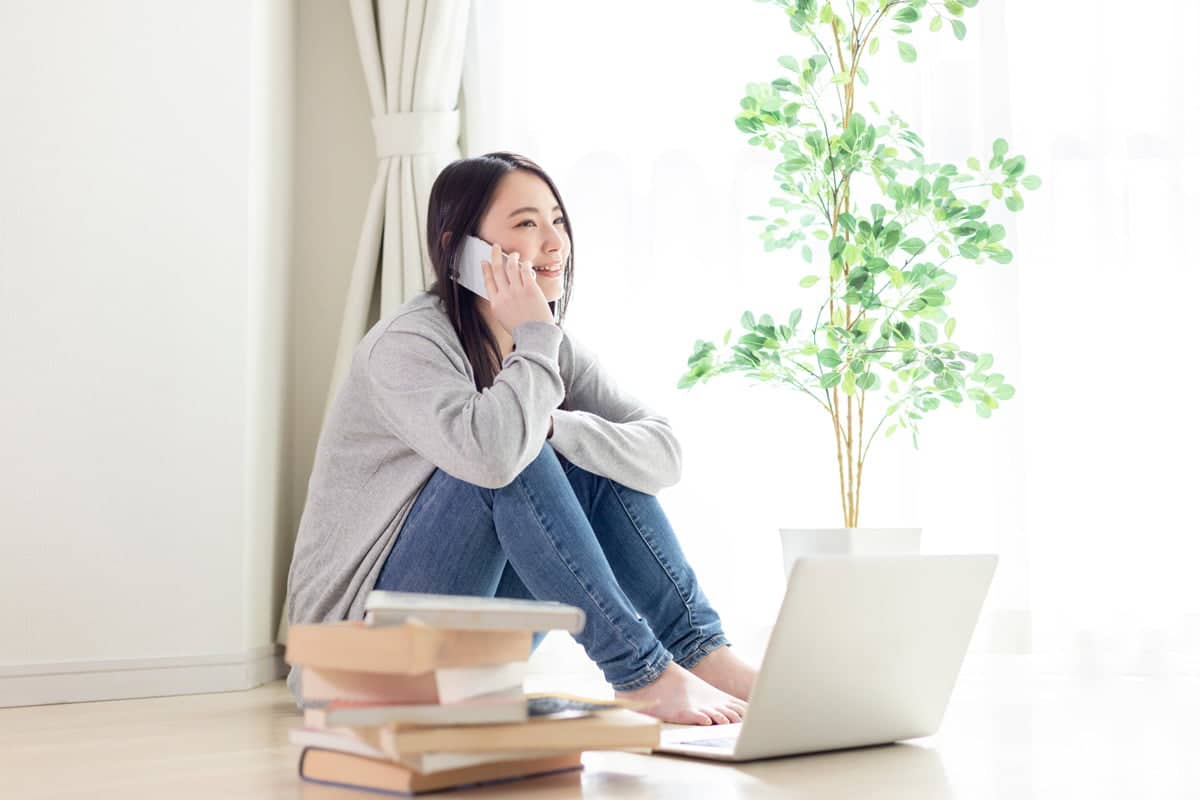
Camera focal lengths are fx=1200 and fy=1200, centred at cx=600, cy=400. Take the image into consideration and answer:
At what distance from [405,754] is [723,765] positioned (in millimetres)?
396

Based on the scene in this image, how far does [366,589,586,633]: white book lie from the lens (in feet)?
3.22

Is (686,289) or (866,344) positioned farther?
(686,289)

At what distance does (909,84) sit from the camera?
2.66 m

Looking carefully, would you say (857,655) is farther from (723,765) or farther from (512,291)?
(512,291)

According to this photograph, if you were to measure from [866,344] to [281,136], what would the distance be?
1.33 m

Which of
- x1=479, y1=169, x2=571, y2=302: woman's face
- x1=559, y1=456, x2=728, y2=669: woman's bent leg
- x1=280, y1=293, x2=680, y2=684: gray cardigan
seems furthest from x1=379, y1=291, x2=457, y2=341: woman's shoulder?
x1=559, y1=456, x2=728, y2=669: woman's bent leg

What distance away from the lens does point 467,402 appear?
1.60 metres

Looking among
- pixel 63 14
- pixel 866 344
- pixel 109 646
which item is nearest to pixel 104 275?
pixel 63 14

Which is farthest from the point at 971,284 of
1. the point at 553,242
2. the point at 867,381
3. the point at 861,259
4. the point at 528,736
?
→ the point at 528,736

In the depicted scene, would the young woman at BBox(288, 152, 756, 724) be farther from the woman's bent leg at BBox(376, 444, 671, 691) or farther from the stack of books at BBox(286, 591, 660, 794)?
the stack of books at BBox(286, 591, 660, 794)

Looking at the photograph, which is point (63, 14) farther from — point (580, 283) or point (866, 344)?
point (866, 344)

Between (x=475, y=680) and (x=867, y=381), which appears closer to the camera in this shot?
(x=475, y=680)

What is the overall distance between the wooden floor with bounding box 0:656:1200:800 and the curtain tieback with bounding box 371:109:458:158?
50.2 inches

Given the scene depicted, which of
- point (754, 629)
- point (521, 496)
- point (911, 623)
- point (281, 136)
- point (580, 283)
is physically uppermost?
point (281, 136)
